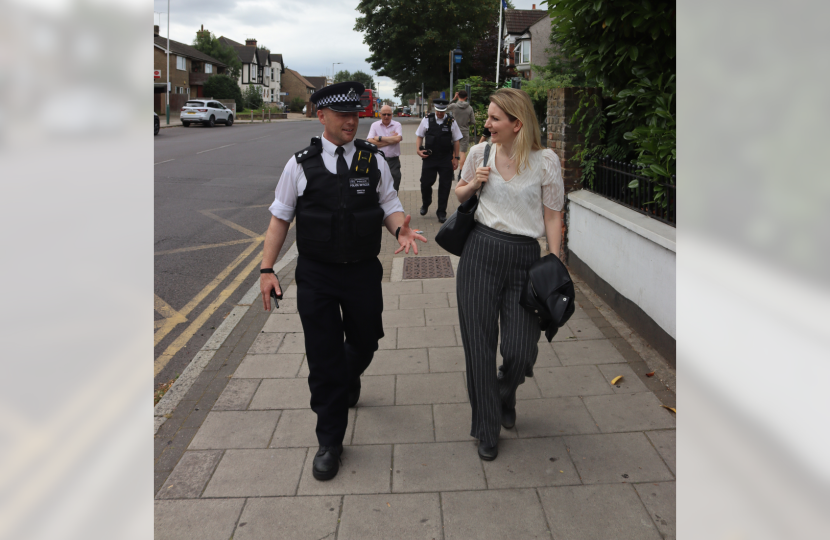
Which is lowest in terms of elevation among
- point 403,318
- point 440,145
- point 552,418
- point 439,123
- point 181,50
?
point 552,418

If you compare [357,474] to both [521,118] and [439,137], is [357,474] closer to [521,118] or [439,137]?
[521,118]

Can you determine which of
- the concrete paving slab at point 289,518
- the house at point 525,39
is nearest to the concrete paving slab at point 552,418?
the concrete paving slab at point 289,518

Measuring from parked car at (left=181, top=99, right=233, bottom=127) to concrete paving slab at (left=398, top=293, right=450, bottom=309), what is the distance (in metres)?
40.2

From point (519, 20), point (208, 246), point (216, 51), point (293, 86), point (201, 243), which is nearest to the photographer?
point (208, 246)

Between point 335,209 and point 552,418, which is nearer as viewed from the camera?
point 335,209

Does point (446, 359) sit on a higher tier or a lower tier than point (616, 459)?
higher

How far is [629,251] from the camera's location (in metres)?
5.67

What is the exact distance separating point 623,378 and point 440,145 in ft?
21.6

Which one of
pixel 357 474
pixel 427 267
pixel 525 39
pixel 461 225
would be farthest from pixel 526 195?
pixel 525 39

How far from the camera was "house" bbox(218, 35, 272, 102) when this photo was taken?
105 m

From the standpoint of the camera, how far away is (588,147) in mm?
7668

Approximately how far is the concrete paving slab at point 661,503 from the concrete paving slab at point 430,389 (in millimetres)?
1398
